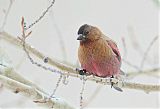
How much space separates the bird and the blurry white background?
1.11 metres

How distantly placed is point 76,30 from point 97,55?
1.50 meters

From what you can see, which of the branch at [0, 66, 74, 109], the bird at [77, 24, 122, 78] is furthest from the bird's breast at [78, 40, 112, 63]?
the branch at [0, 66, 74, 109]

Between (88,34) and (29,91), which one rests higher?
(88,34)

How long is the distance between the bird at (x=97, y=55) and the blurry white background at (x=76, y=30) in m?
1.11

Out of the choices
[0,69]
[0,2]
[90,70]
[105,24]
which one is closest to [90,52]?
[90,70]

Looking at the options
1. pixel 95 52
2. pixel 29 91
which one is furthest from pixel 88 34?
pixel 29 91

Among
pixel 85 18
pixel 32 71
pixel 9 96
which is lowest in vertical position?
pixel 9 96

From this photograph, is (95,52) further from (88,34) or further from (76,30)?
(76,30)

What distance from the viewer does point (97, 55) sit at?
164 cm

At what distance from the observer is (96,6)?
3.35 metres

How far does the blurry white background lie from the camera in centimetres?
291

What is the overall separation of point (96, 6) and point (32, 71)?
739 millimetres

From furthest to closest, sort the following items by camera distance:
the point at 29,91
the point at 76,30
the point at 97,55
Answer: the point at 76,30 → the point at 97,55 → the point at 29,91

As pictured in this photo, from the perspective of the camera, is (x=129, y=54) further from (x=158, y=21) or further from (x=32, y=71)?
(x=32, y=71)
